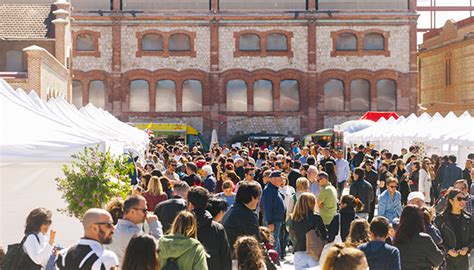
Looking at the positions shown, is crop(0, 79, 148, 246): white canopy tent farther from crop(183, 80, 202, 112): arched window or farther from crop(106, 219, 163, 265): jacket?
crop(183, 80, 202, 112): arched window

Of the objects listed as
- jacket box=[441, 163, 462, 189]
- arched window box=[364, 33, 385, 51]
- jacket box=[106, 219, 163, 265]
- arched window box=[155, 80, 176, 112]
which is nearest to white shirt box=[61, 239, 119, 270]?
jacket box=[106, 219, 163, 265]

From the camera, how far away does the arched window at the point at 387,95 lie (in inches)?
2003

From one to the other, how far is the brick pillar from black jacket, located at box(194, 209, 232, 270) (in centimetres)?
4241

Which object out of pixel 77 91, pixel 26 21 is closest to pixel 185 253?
pixel 26 21

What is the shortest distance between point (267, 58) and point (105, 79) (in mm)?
9656

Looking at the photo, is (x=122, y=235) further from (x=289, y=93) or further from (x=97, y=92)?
(x=289, y=93)

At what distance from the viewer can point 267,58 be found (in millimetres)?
50562

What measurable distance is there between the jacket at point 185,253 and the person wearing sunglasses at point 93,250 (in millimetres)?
566

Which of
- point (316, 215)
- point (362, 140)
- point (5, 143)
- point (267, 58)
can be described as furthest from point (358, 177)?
point (267, 58)

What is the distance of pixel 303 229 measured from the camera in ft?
34.7

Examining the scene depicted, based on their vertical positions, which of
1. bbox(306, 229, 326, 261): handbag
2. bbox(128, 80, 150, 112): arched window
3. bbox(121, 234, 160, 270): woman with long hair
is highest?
bbox(128, 80, 150, 112): arched window

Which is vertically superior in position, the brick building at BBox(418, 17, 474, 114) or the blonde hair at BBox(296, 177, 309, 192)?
the brick building at BBox(418, 17, 474, 114)

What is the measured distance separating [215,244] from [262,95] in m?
Answer: 42.9

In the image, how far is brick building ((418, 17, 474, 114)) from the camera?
53750 millimetres
